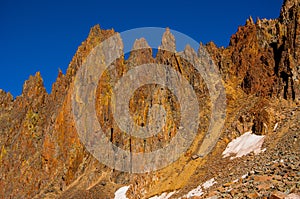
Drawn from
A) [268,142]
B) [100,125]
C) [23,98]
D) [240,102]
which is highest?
[23,98]

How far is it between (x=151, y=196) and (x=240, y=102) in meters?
17.9

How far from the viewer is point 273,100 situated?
40312 millimetres

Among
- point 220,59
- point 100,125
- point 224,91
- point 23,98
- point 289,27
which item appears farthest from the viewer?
point 23,98

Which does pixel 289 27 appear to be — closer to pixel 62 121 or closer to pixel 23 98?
pixel 62 121

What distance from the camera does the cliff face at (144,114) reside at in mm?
40094

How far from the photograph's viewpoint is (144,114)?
63781mm

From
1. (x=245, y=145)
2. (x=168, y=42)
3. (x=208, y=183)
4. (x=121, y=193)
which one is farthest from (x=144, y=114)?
(x=208, y=183)

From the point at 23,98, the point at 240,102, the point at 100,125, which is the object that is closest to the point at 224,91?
the point at 240,102

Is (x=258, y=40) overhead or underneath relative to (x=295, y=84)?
overhead

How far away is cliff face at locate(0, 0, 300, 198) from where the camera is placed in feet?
132

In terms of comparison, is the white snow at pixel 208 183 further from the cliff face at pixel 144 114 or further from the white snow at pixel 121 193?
the white snow at pixel 121 193

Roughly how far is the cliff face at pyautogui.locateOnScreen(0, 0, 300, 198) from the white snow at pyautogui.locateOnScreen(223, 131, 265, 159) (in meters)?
0.95

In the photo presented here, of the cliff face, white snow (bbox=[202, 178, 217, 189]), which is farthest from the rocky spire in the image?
white snow (bbox=[202, 178, 217, 189])

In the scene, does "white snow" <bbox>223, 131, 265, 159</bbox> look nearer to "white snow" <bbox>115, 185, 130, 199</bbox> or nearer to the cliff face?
the cliff face
